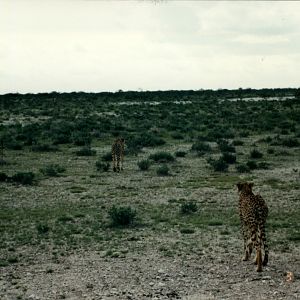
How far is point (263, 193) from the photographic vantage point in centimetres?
1766

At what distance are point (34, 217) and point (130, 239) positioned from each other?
11.2 ft

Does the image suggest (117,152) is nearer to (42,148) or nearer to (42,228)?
(42,148)

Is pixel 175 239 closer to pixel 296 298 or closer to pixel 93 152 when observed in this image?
pixel 296 298

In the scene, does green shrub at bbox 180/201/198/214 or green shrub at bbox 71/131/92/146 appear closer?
green shrub at bbox 180/201/198/214

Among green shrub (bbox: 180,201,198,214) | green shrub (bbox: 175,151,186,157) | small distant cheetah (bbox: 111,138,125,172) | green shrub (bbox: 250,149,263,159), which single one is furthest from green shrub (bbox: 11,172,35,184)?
green shrub (bbox: 250,149,263,159)

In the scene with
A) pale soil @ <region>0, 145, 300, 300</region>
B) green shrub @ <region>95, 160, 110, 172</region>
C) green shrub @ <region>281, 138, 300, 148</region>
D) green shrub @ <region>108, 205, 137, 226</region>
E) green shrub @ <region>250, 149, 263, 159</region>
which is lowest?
pale soil @ <region>0, 145, 300, 300</region>

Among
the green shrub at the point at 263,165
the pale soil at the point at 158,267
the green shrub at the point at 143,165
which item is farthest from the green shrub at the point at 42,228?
the green shrub at the point at 263,165

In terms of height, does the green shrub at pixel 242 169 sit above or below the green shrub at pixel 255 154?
below

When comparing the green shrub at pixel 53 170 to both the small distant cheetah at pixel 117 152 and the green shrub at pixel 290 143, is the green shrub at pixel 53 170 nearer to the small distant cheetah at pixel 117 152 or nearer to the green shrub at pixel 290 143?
the small distant cheetah at pixel 117 152

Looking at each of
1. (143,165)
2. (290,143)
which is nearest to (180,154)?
(143,165)

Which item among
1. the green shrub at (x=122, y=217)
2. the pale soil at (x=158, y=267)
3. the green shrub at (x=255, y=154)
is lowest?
the pale soil at (x=158, y=267)

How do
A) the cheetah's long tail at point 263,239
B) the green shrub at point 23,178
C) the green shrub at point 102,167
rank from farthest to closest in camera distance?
the green shrub at point 102,167
the green shrub at point 23,178
the cheetah's long tail at point 263,239

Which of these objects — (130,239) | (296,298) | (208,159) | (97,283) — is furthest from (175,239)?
(208,159)

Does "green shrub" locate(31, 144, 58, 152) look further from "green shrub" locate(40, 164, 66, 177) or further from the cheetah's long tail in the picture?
the cheetah's long tail
